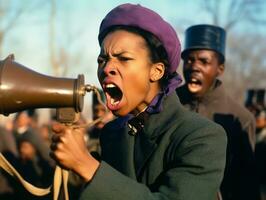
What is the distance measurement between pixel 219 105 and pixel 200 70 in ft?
1.18

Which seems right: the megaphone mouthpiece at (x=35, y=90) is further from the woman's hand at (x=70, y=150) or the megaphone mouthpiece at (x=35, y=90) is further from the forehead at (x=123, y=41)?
the forehead at (x=123, y=41)

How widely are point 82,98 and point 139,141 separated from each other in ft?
1.87

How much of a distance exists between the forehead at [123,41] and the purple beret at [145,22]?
0.04 metres

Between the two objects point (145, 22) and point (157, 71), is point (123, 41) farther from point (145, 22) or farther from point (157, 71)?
point (157, 71)

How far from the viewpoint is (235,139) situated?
498 centimetres

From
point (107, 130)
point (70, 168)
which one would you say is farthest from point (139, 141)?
point (70, 168)

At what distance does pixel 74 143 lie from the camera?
82.7 inches

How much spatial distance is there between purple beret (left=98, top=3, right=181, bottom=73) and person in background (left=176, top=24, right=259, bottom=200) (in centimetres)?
216

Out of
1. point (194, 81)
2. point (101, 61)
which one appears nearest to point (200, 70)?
point (194, 81)

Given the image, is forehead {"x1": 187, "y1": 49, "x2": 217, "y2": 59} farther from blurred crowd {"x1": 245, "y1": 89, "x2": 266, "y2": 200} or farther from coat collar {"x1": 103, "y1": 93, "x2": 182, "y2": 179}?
blurred crowd {"x1": 245, "y1": 89, "x2": 266, "y2": 200}

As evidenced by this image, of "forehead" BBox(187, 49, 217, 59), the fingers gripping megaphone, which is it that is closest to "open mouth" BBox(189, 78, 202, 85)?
"forehead" BBox(187, 49, 217, 59)

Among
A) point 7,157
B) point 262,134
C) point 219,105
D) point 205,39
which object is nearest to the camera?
point 219,105

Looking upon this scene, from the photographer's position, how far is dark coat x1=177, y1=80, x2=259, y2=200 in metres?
4.95

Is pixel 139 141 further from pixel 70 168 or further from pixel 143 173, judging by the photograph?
pixel 70 168
